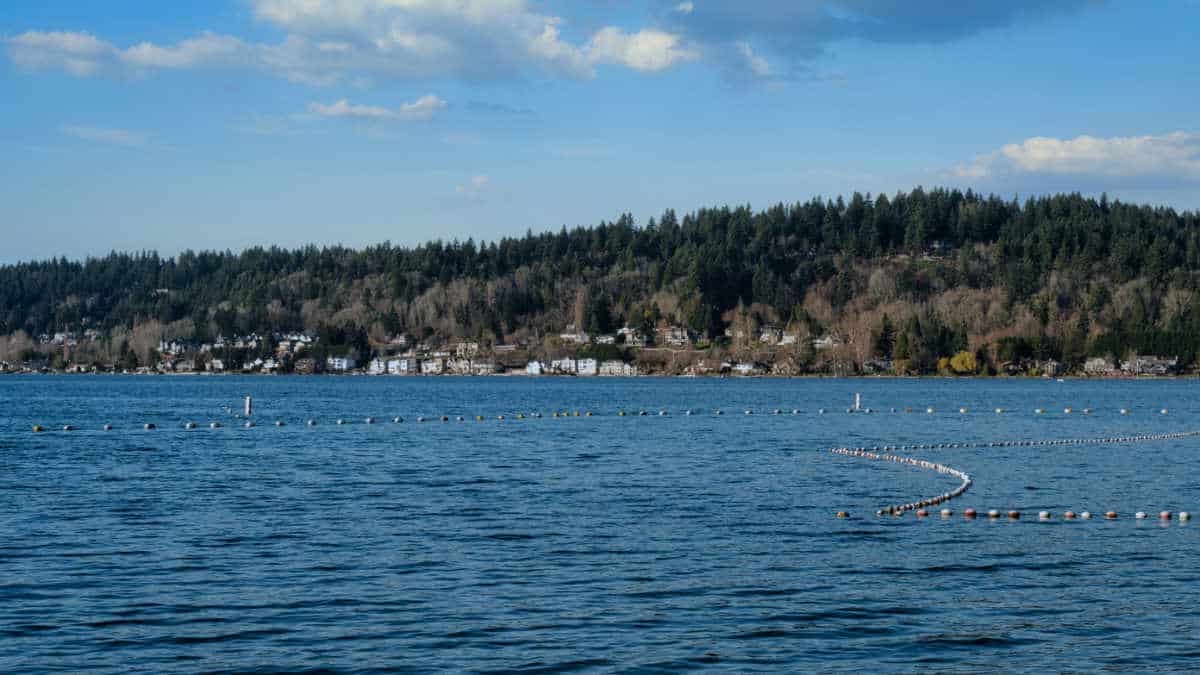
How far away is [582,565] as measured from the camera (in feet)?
104

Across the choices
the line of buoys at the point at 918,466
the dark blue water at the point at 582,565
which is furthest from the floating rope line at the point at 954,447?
the dark blue water at the point at 582,565

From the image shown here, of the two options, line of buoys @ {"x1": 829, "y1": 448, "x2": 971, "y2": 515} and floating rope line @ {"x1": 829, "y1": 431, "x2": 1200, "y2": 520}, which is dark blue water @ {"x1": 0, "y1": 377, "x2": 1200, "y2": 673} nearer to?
line of buoys @ {"x1": 829, "y1": 448, "x2": 971, "y2": 515}

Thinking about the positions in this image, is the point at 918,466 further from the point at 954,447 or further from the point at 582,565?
the point at 582,565

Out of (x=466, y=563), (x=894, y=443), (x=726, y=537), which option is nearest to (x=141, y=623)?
(x=466, y=563)

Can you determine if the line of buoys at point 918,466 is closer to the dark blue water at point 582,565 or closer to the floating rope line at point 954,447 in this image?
the floating rope line at point 954,447

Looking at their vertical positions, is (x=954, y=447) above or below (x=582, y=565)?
above

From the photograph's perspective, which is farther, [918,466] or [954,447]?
[954,447]

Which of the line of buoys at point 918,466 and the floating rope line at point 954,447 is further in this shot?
the line of buoys at point 918,466

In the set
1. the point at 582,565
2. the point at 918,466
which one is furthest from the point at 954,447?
the point at 582,565

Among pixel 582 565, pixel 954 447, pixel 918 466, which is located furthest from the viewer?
pixel 954 447

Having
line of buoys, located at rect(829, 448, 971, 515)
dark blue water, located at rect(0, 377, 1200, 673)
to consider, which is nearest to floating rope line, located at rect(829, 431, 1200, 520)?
line of buoys, located at rect(829, 448, 971, 515)

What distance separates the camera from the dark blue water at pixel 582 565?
2377 cm

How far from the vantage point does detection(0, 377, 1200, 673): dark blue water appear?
23766 millimetres

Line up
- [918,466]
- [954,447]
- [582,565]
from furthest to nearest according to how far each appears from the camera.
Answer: [954,447] → [918,466] → [582,565]
